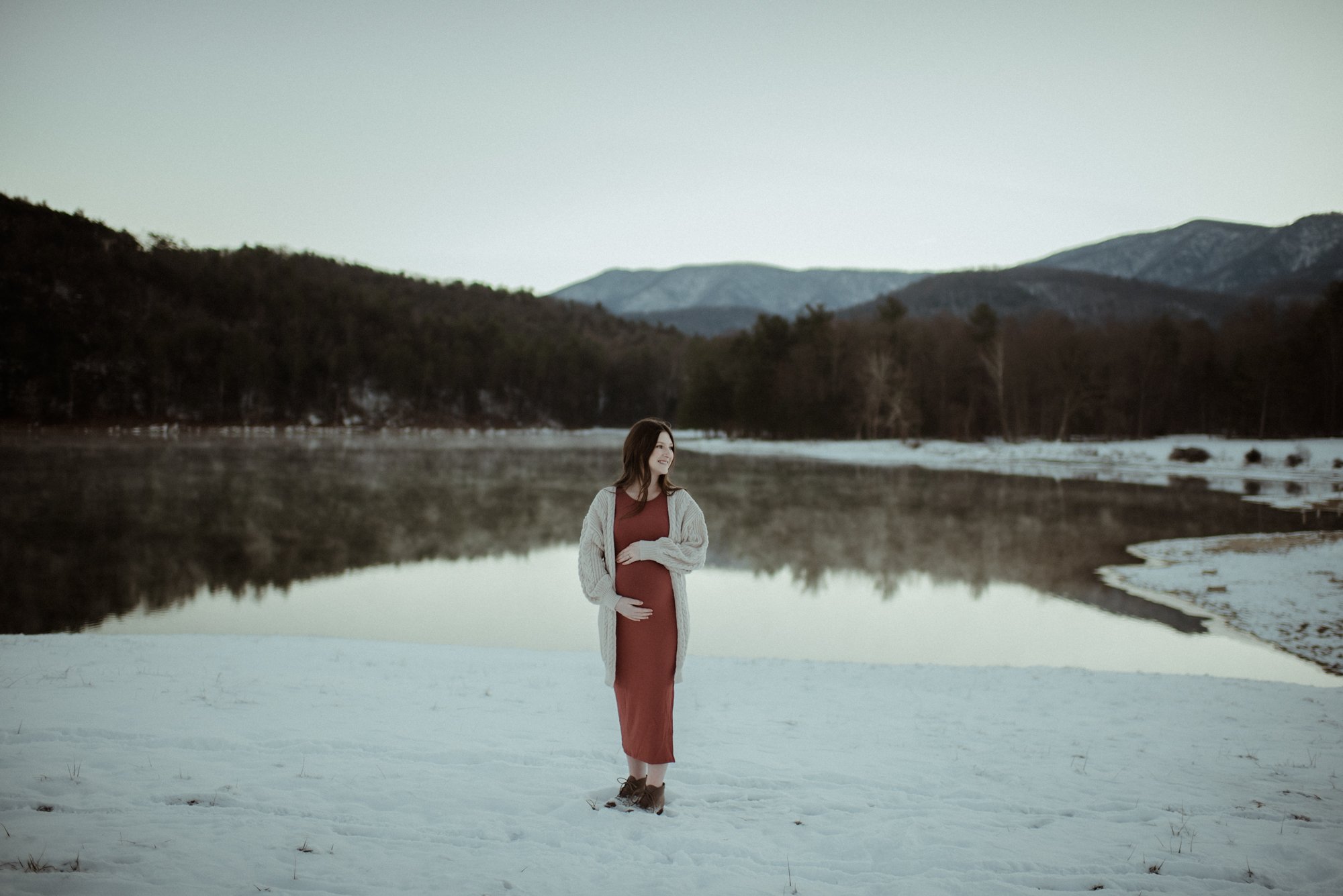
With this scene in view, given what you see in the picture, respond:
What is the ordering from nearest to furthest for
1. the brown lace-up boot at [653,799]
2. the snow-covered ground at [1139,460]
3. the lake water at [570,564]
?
the brown lace-up boot at [653,799] < the lake water at [570,564] < the snow-covered ground at [1139,460]

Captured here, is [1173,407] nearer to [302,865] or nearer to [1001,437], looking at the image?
[1001,437]

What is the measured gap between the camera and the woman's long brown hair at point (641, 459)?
3543mm

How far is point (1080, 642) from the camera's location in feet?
30.4

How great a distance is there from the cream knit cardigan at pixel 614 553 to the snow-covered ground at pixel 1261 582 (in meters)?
8.54

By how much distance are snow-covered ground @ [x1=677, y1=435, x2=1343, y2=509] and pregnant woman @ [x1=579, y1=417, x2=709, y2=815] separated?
2612cm

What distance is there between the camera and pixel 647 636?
11.8ft

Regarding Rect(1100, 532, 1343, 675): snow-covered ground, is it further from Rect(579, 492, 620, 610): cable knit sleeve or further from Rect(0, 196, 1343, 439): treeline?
Rect(0, 196, 1343, 439): treeline

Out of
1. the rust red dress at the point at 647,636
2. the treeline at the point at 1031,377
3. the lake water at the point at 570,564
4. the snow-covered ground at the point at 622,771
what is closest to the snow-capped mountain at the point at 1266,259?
the treeline at the point at 1031,377

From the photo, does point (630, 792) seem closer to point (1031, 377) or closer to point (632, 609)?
point (632, 609)

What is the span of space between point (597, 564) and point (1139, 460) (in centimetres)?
4521

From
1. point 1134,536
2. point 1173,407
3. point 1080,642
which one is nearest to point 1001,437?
point 1173,407

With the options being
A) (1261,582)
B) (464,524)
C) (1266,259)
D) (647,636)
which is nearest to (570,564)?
(464,524)

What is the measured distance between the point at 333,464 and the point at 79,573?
23791 mm

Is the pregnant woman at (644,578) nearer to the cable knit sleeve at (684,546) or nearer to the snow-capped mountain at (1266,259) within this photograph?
the cable knit sleeve at (684,546)
